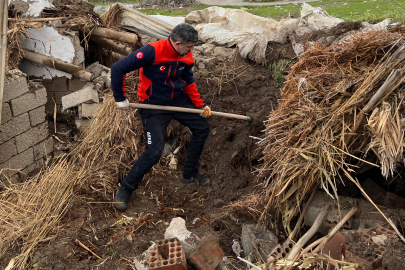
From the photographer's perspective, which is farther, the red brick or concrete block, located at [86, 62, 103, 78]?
concrete block, located at [86, 62, 103, 78]

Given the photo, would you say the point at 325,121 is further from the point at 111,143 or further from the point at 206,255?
the point at 111,143

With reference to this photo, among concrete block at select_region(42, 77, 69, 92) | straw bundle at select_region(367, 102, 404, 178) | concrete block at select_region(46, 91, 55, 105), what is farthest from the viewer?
concrete block at select_region(46, 91, 55, 105)

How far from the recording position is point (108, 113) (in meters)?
5.54

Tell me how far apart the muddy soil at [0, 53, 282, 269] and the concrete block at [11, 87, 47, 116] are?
1.73m

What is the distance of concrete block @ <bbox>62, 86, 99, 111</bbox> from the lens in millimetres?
6031

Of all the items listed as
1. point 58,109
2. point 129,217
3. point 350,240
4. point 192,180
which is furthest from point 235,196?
point 58,109

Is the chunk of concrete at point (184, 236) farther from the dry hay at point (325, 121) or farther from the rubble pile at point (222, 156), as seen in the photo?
the dry hay at point (325, 121)

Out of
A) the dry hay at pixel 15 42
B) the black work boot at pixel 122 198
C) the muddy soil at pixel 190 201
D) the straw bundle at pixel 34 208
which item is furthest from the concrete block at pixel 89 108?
the black work boot at pixel 122 198

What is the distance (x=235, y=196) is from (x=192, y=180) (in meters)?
0.74

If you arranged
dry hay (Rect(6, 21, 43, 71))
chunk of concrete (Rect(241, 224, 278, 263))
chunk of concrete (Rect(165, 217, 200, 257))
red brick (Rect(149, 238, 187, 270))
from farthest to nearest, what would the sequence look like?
dry hay (Rect(6, 21, 43, 71)) < chunk of concrete (Rect(165, 217, 200, 257)) < chunk of concrete (Rect(241, 224, 278, 263)) < red brick (Rect(149, 238, 187, 270))

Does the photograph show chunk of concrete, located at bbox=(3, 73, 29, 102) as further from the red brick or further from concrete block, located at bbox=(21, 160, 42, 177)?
the red brick

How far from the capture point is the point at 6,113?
4.89 meters

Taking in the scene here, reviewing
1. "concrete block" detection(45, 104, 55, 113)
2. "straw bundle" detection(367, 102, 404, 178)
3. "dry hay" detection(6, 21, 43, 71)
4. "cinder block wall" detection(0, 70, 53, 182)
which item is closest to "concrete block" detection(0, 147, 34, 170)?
"cinder block wall" detection(0, 70, 53, 182)

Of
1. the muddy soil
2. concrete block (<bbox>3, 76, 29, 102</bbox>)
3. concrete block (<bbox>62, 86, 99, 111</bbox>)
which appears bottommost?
the muddy soil
